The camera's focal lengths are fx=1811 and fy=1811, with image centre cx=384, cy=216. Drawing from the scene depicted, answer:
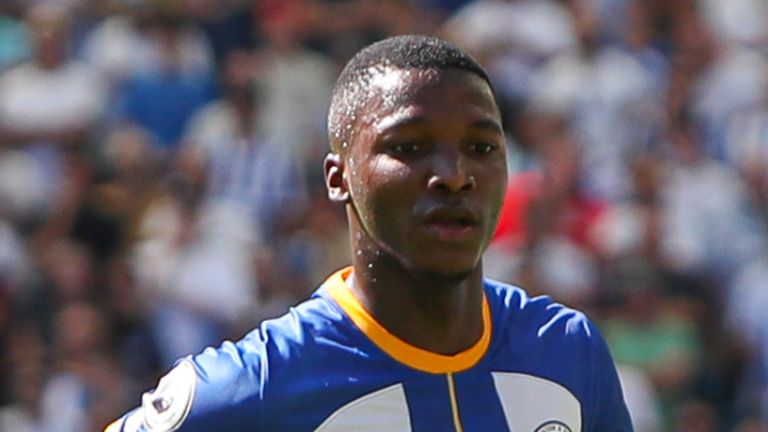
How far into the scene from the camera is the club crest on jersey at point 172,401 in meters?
3.44

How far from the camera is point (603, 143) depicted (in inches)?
448

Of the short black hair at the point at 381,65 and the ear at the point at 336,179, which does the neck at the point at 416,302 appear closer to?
the ear at the point at 336,179

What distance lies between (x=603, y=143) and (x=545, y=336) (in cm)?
771

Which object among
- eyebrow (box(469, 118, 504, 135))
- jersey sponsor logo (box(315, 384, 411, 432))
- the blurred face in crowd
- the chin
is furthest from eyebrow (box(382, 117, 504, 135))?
the blurred face in crowd

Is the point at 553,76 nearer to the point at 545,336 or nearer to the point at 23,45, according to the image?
the point at 23,45

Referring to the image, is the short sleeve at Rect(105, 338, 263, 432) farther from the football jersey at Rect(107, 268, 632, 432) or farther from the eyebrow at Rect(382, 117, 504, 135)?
the eyebrow at Rect(382, 117, 504, 135)

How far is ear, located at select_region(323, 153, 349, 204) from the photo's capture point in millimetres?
3611

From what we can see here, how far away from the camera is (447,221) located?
3.39 metres

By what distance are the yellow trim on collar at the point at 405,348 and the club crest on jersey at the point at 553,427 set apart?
19 cm

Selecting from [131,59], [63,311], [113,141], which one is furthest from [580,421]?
[131,59]

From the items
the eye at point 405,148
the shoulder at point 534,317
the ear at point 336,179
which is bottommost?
the shoulder at point 534,317

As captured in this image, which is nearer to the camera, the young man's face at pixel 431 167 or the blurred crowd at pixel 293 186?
the young man's face at pixel 431 167

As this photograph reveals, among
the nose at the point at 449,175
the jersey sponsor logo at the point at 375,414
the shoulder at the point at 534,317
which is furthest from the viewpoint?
the shoulder at the point at 534,317

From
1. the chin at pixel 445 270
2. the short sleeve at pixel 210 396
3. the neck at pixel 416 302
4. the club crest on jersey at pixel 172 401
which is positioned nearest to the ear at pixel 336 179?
the neck at pixel 416 302
